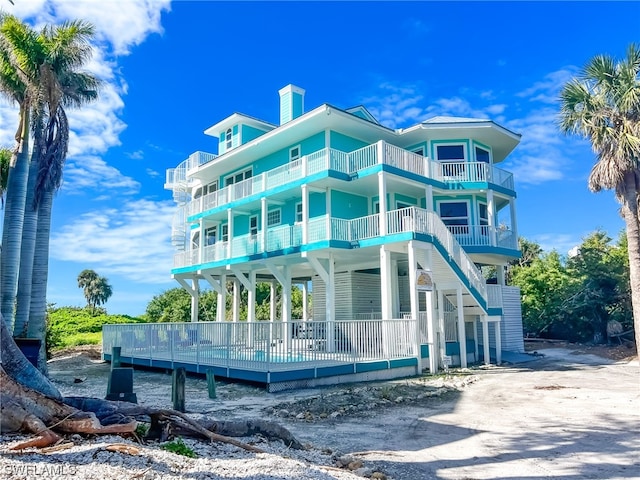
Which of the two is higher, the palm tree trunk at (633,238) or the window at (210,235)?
the window at (210,235)

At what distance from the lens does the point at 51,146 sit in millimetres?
15914

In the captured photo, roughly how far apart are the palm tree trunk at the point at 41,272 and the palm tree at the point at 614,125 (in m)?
19.9

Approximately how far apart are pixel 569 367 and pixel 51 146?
65.7 ft

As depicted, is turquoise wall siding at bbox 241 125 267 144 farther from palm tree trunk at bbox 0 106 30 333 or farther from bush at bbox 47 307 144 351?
bush at bbox 47 307 144 351

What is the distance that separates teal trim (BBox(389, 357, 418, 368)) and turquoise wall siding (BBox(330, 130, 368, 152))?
1002 centimetres

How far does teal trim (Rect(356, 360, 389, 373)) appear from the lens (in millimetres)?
13789

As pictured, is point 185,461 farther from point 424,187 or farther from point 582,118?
point 582,118

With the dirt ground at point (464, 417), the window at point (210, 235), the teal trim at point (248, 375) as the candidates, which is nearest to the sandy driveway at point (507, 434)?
the dirt ground at point (464, 417)

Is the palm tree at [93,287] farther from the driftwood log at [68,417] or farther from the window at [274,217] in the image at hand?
the driftwood log at [68,417]

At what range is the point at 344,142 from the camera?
70.6 ft

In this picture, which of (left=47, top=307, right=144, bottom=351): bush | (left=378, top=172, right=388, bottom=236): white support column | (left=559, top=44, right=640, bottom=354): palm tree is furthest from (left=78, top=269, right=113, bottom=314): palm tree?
(left=559, top=44, right=640, bottom=354): palm tree

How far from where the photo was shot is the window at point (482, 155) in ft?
76.4

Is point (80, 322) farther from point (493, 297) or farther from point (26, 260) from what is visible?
point (493, 297)

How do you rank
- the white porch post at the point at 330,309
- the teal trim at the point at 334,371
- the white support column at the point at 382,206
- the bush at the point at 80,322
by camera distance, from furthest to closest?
the bush at the point at 80,322 < the white support column at the point at 382,206 < the white porch post at the point at 330,309 < the teal trim at the point at 334,371
